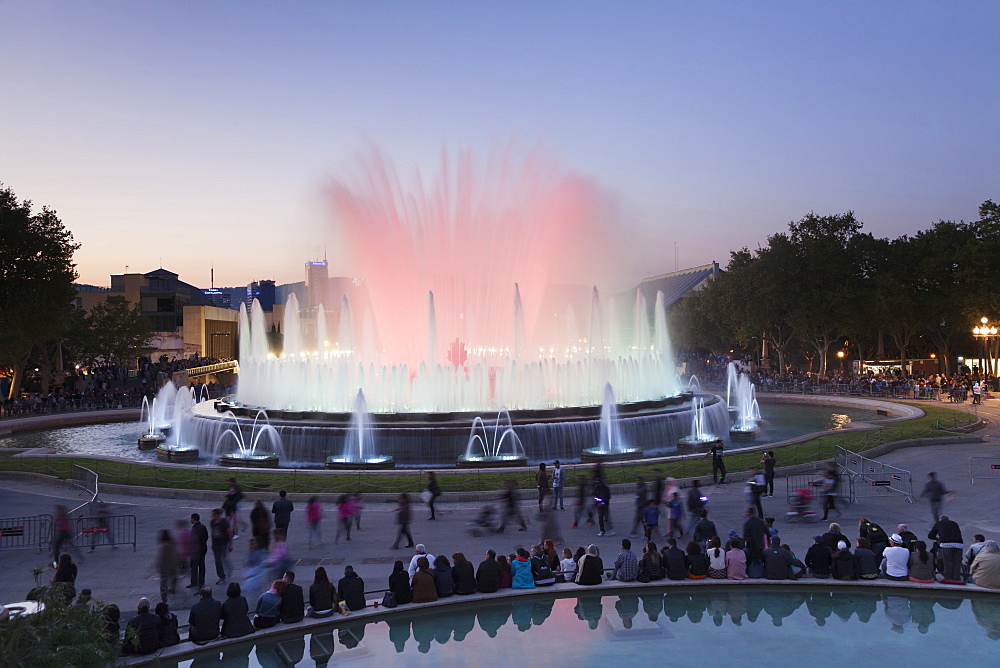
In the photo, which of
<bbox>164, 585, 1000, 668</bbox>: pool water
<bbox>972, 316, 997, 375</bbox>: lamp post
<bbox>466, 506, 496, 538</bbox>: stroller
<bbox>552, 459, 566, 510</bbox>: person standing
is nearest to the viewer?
<bbox>164, 585, 1000, 668</bbox>: pool water

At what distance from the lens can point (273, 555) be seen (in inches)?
534

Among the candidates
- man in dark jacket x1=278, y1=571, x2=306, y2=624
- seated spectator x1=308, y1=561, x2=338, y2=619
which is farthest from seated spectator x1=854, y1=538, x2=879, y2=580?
man in dark jacket x1=278, y1=571, x2=306, y2=624

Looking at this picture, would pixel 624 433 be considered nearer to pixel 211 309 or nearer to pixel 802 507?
pixel 802 507

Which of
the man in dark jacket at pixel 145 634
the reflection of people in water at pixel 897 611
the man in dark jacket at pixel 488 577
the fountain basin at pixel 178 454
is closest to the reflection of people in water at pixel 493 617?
the man in dark jacket at pixel 488 577

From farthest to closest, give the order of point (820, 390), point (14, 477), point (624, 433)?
point (820, 390) → point (624, 433) → point (14, 477)

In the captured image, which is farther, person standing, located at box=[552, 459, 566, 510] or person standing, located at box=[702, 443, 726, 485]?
person standing, located at box=[702, 443, 726, 485]

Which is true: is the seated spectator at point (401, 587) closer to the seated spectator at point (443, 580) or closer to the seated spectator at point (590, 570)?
the seated spectator at point (443, 580)

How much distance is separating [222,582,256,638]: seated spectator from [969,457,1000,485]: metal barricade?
20318 mm

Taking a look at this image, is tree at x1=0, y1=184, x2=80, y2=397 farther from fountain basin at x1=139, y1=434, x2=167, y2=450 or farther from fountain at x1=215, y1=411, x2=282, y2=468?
fountain at x1=215, y1=411, x2=282, y2=468

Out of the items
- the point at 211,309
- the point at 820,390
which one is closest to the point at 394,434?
the point at 820,390

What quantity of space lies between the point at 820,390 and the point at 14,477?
163 ft

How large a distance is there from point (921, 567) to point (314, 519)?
39.4 ft

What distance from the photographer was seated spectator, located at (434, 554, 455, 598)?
13.1 meters

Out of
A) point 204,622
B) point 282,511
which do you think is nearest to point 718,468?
point 282,511
